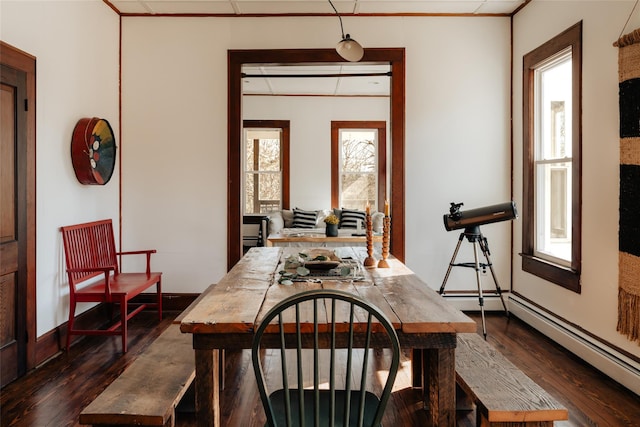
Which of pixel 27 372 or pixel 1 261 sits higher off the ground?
pixel 1 261

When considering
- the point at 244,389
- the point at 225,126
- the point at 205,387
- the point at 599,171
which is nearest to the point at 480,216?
the point at 599,171

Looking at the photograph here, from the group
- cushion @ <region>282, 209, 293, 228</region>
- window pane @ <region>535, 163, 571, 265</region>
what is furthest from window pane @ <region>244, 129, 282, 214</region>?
window pane @ <region>535, 163, 571, 265</region>

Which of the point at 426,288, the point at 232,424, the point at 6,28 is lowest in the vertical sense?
the point at 232,424

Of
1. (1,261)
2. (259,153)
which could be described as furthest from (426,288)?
(259,153)

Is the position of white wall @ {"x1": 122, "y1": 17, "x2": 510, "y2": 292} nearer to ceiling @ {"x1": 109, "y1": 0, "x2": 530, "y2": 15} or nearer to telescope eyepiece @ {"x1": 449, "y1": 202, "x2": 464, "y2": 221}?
ceiling @ {"x1": 109, "y1": 0, "x2": 530, "y2": 15}

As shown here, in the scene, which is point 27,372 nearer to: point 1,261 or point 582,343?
point 1,261

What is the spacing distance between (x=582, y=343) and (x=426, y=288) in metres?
1.84

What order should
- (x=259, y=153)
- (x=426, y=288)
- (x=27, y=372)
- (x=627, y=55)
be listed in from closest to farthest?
(x=426, y=288), (x=627, y=55), (x=27, y=372), (x=259, y=153)

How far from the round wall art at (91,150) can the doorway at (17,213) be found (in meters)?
0.51

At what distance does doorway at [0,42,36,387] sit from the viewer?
286cm

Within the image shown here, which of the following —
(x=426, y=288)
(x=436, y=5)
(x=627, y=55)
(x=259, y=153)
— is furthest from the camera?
(x=259, y=153)

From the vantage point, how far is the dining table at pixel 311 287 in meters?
1.67

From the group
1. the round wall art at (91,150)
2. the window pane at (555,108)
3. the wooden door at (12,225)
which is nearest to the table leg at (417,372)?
the window pane at (555,108)

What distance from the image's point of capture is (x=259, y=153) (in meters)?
8.41
